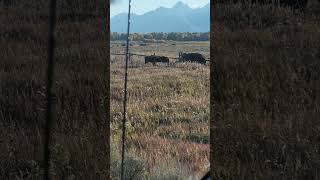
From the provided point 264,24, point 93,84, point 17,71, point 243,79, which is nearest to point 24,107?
point 17,71

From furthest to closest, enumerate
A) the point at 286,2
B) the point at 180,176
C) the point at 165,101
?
1. the point at 165,101
2. the point at 180,176
3. the point at 286,2

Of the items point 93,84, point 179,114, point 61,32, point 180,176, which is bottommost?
point 180,176

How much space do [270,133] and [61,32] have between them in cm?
139

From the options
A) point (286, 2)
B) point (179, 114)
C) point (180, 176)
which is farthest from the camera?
point (179, 114)

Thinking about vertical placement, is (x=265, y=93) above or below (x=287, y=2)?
below

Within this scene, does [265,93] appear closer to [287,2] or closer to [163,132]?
[287,2]

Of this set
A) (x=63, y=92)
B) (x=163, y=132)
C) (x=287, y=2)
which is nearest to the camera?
(x=287, y=2)

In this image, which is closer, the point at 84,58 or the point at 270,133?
the point at 270,133

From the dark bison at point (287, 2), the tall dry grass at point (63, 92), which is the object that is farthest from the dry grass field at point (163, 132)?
the dark bison at point (287, 2)

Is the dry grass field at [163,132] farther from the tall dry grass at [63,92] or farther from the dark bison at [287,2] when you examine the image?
the dark bison at [287,2]

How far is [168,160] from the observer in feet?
11.2

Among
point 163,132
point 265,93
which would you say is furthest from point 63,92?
point 265,93

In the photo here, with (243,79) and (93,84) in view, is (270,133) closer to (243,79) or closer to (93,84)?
(243,79)

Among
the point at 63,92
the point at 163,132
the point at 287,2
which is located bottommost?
the point at 163,132
